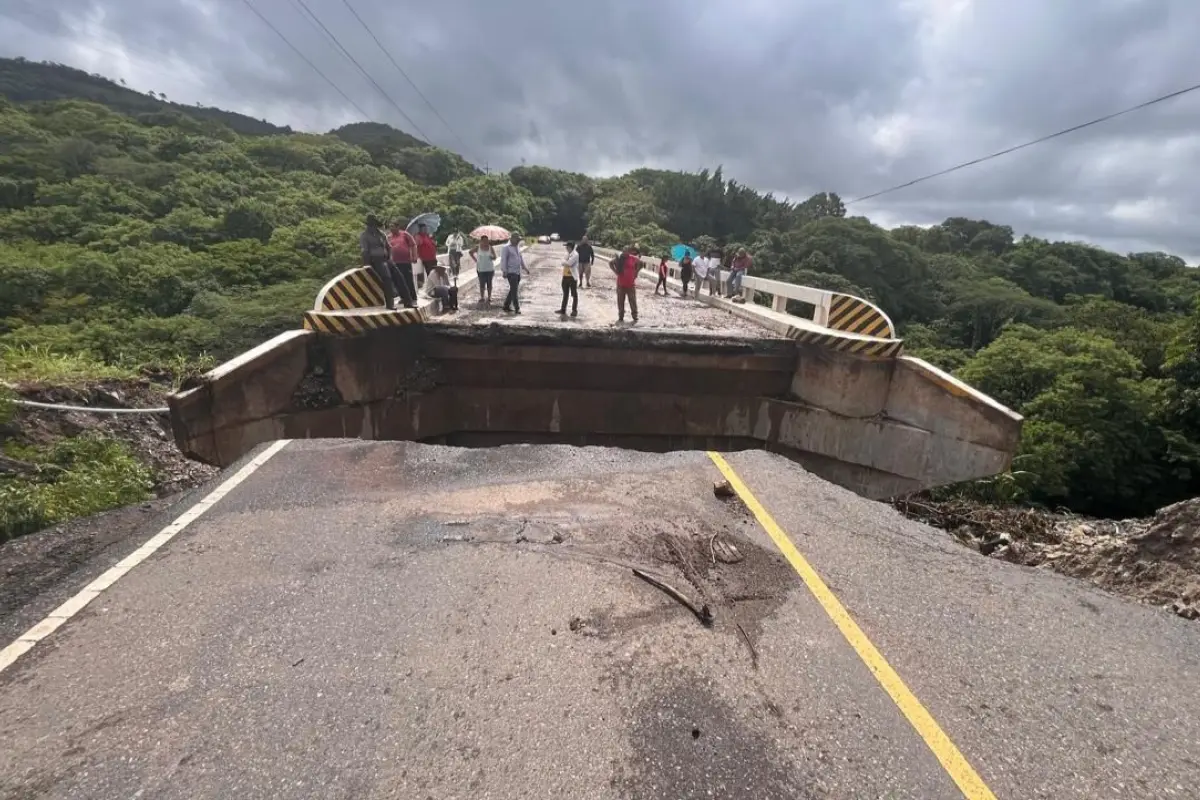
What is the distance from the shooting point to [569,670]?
9.38 ft

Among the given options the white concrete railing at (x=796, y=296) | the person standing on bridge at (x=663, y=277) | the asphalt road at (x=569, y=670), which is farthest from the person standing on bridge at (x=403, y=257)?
the person standing on bridge at (x=663, y=277)

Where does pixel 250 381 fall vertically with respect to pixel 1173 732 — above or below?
above

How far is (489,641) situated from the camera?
9.95 ft

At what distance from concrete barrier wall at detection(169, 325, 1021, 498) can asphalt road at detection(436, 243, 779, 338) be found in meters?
0.61

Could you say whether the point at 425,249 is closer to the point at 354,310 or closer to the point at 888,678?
the point at 354,310

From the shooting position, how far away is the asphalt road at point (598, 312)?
34.2 feet

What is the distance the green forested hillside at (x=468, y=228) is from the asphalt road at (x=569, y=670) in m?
8.99

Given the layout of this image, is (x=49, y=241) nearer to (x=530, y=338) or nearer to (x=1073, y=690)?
(x=530, y=338)

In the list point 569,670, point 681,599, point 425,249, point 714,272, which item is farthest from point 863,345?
point 714,272

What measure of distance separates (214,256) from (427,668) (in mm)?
34548

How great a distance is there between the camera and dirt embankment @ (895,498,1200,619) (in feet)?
14.2

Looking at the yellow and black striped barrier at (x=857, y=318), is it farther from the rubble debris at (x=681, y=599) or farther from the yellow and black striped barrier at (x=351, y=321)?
the rubble debris at (x=681, y=599)

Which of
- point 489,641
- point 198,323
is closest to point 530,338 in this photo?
point 489,641

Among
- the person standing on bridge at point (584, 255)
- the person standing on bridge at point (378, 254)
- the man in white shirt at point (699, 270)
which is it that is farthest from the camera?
the man in white shirt at point (699, 270)
